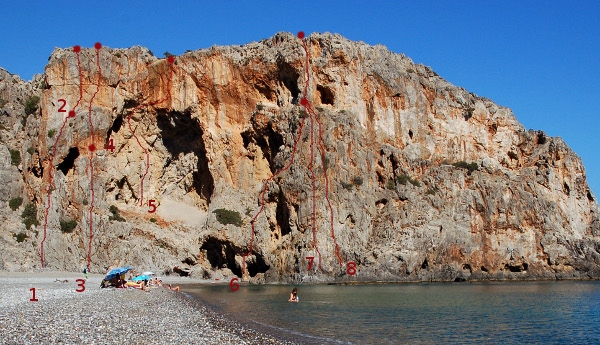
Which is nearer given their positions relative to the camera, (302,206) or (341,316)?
(341,316)

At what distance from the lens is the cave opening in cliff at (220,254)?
178 feet

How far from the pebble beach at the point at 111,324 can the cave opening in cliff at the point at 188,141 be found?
1455 inches

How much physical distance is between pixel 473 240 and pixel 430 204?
551cm

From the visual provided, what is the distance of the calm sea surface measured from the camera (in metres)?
19.3

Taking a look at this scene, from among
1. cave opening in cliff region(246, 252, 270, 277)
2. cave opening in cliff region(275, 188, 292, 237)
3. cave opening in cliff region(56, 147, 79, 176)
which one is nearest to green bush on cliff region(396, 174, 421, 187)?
cave opening in cliff region(275, 188, 292, 237)

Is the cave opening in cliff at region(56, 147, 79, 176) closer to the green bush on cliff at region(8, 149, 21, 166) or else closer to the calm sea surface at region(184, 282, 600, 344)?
the green bush on cliff at region(8, 149, 21, 166)

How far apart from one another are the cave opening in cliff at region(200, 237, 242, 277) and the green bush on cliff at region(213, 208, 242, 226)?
6.66 feet

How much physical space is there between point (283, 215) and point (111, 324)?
1479 inches

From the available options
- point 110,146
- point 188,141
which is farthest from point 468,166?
point 110,146

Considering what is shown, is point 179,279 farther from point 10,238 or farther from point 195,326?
point 195,326

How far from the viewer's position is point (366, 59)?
62.7 metres

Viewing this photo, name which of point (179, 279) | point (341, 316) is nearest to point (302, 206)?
point (179, 279)

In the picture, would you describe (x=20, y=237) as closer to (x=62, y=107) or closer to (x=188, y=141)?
(x=62, y=107)

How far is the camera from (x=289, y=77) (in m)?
60.5
